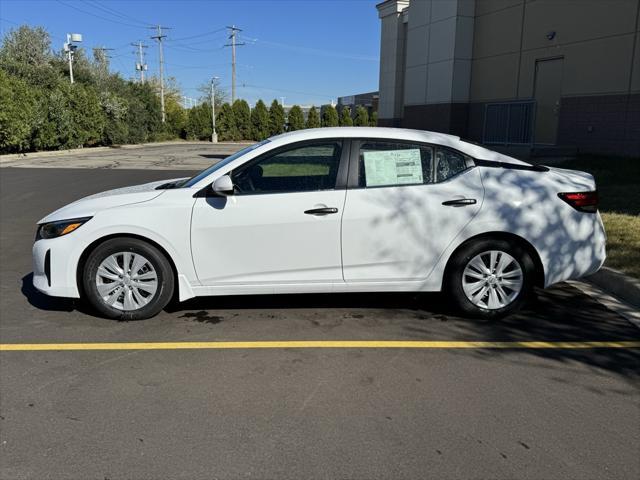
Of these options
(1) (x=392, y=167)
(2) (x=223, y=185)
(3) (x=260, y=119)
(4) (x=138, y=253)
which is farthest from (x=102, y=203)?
(3) (x=260, y=119)

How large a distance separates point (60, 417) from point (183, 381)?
0.78 meters

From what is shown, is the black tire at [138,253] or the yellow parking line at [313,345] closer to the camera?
the yellow parking line at [313,345]

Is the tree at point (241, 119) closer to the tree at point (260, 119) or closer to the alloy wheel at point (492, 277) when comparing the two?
the tree at point (260, 119)

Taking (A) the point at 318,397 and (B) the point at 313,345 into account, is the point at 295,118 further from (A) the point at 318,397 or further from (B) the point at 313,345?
(A) the point at 318,397

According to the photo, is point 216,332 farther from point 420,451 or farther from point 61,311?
point 420,451

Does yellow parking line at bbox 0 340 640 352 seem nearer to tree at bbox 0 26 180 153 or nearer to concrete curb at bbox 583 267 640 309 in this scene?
concrete curb at bbox 583 267 640 309

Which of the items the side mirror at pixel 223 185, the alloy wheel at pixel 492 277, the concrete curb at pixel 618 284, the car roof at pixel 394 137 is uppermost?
the car roof at pixel 394 137

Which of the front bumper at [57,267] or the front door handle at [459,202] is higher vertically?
the front door handle at [459,202]

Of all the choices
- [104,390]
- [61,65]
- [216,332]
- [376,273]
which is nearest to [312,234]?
[376,273]

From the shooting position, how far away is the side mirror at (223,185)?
4.51 meters

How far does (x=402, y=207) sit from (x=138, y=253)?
7.45 ft

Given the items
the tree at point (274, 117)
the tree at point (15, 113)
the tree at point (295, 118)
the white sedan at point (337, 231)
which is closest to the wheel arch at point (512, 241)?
the white sedan at point (337, 231)

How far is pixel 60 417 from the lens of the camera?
10.8 feet

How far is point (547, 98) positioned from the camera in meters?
Answer: 18.4
